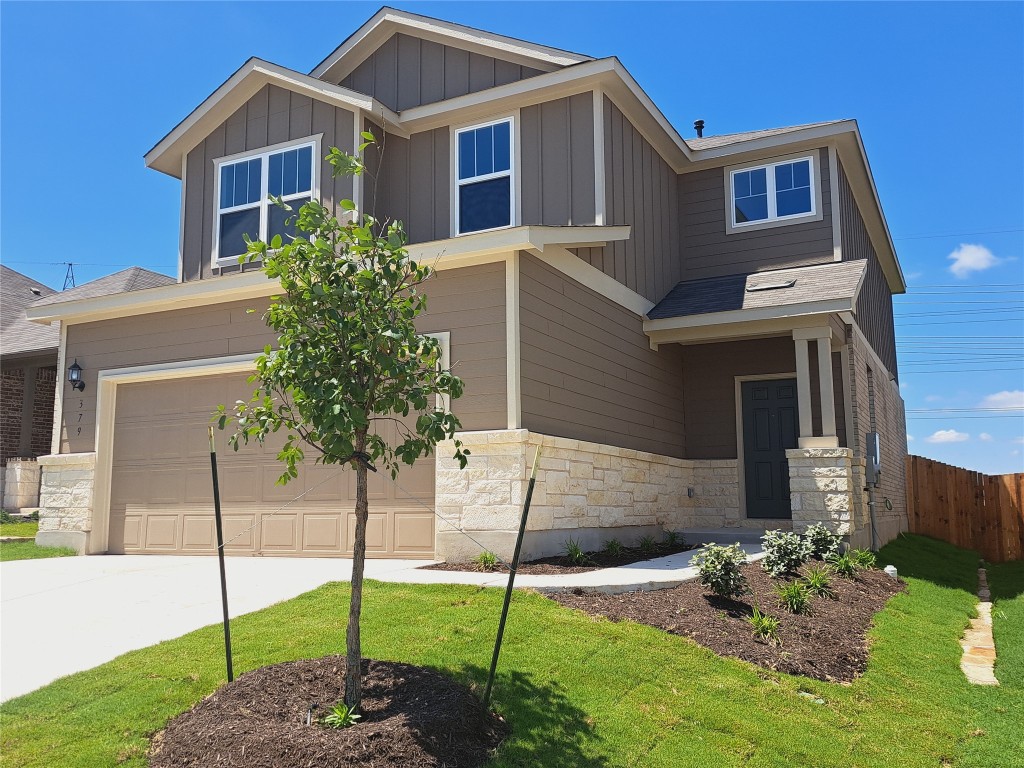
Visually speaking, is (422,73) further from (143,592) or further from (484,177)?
(143,592)

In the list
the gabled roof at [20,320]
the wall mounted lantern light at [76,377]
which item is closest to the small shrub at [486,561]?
the wall mounted lantern light at [76,377]

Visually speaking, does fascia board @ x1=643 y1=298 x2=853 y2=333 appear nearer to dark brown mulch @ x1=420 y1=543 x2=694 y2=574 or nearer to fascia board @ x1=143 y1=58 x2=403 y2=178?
dark brown mulch @ x1=420 y1=543 x2=694 y2=574

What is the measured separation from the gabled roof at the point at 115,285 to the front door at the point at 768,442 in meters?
9.50

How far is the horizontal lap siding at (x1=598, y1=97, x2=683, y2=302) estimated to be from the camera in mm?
11227

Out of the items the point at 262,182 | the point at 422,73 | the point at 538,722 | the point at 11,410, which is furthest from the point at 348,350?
the point at 11,410

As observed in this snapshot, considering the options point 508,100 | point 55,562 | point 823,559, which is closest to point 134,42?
point 508,100

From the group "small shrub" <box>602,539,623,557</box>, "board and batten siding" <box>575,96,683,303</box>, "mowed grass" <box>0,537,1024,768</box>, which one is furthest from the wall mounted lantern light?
"small shrub" <box>602,539,623,557</box>

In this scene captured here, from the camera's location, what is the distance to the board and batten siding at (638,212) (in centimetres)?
1119

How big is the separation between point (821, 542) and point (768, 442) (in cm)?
352

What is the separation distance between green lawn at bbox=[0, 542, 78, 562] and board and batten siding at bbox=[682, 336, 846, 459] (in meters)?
9.51

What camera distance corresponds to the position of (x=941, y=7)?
37.3 feet

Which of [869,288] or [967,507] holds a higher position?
[869,288]

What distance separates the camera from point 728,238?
1391cm

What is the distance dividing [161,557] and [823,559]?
836 centimetres
